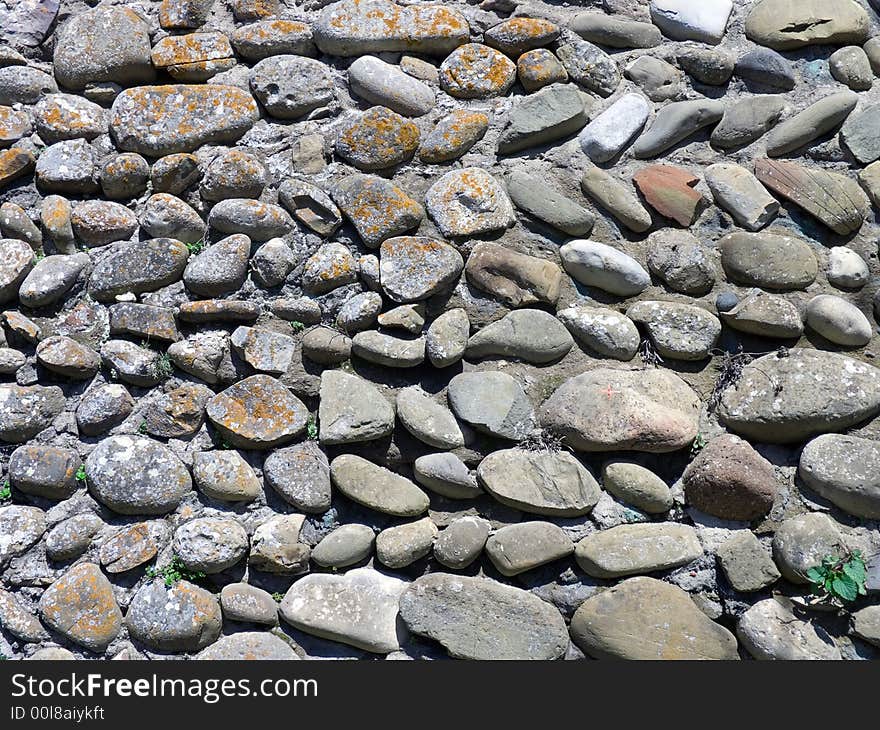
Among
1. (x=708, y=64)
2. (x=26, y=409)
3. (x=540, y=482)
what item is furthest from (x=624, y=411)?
(x=26, y=409)

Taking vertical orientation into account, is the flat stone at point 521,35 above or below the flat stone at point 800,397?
above

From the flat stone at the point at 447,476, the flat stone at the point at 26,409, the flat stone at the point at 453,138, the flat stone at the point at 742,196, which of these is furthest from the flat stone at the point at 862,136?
the flat stone at the point at 26,409

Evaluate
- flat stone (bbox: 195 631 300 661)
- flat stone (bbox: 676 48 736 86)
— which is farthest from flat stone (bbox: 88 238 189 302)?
flat stone (bbox: 676 48 736 86)

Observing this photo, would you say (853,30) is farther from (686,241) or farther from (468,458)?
(468,458)

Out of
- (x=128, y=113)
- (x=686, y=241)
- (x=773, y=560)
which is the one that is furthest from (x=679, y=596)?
(x=128, y=113)

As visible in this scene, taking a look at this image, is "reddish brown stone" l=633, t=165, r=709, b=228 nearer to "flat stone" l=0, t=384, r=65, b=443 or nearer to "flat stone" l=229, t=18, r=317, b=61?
"flat stone" l=229, t=18, r=317, b=61

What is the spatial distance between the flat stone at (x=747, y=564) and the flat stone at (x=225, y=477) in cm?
147

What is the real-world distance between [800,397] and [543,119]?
4.31 feet

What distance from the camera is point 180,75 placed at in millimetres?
3188

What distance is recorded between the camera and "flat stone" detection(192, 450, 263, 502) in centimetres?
267

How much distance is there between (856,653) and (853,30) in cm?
224

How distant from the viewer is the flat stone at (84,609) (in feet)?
8.39

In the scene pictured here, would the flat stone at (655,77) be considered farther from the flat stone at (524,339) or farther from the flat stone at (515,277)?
the flat stone at (524,339)

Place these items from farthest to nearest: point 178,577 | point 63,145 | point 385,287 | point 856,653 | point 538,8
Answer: point 538,8 < point 63,145 < point 385,287 < point 178,577 < point 856,653
